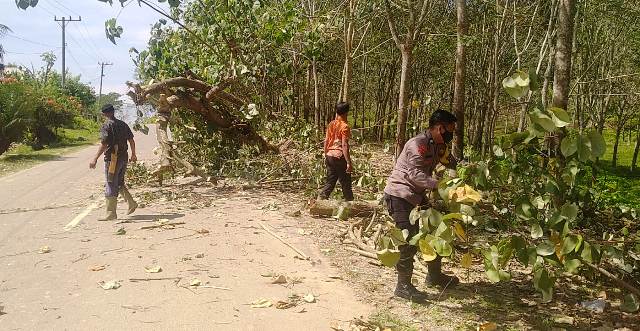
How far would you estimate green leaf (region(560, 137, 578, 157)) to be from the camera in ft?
12.0

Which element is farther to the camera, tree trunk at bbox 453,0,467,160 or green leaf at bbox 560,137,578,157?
tree trunk at bbox 453,0,467,160

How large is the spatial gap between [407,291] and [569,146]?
2.05m

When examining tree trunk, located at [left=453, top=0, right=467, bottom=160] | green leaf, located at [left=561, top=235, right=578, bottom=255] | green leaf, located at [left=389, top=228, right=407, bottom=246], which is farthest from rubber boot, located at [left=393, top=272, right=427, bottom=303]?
tree trunk, located at [left=453, top=0, right=467, bottom=160]

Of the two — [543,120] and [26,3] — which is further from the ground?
[26,3]

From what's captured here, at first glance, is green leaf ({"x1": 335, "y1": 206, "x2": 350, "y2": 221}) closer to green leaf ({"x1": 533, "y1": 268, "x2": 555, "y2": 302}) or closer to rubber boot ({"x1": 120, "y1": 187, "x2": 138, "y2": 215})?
rubber boot ({"x1": 120, "y1": 187, "x2": 138, "y2": 215})

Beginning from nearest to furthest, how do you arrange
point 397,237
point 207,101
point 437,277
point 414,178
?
point 397,237
point 414,178
point 437,277
point 207,101

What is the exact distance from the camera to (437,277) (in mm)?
5355

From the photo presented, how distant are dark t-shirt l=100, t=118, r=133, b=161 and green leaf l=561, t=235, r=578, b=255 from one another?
6518 millimetres

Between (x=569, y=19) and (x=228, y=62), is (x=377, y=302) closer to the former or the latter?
(x=569, y=19)

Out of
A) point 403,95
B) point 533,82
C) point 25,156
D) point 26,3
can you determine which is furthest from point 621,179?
point 25,156

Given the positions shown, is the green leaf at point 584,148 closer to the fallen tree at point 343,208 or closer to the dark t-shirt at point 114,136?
the fallen tree at point 343,208

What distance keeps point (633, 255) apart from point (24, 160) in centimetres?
1838

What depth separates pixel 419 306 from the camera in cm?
487

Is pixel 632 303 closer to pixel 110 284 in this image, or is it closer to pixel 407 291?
pixel 407 291
